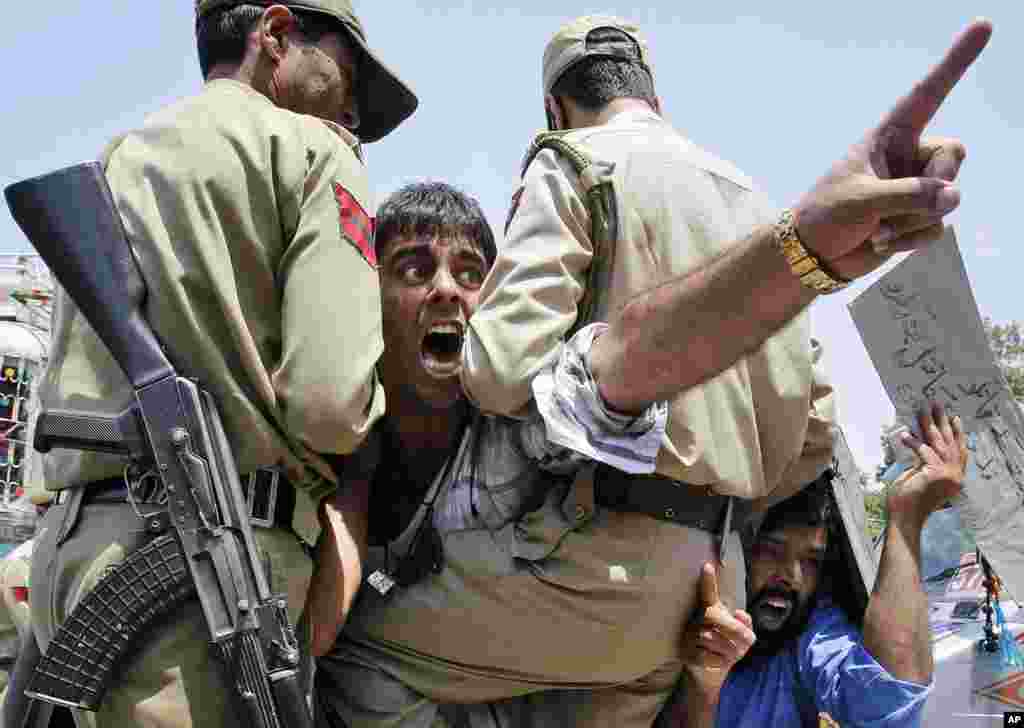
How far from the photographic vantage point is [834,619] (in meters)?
3.77

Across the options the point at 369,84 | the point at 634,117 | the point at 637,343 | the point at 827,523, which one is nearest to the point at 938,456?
the point at 827,523

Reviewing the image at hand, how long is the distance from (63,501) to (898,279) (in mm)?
2161

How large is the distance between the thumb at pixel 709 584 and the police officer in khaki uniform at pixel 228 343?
829 millimetres

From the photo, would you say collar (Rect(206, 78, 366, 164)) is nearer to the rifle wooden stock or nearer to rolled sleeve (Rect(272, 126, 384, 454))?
rolled sleeve (Rect(272, 126, 384, 454))

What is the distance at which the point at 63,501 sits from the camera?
2.40 metres

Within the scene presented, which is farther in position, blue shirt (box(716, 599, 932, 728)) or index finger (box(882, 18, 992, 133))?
blue shirt (box(716, 599, 932, 728))

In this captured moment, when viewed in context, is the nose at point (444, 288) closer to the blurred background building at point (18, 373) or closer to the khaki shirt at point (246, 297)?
the khaki shirt at point (246, 297)

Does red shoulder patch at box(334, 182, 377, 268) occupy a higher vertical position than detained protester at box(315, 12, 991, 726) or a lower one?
higher

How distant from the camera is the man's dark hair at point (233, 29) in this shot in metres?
2.72

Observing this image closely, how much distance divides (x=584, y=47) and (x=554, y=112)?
0.22 meters

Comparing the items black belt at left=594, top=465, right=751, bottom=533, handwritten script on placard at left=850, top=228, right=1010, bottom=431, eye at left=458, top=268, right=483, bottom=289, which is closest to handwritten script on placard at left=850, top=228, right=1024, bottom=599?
handwritten script on placard at left=850, top=228, right=1010, bottom=431

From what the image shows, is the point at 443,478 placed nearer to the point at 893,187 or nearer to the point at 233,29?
the point at 233,29

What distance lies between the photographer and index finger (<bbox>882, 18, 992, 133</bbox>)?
59.4 inches

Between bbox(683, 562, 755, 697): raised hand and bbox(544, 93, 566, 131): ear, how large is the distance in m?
1.26
